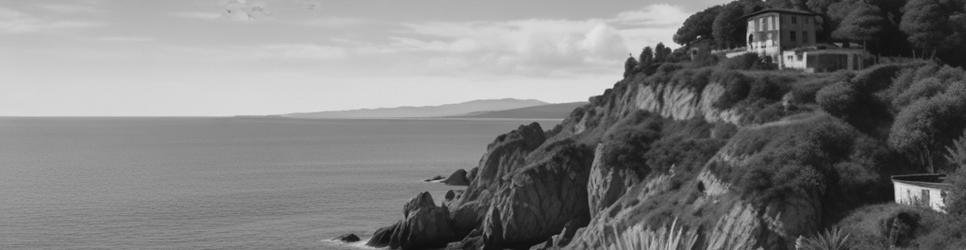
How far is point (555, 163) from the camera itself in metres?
82.6

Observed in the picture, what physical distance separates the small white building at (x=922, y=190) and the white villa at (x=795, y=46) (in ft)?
93.4

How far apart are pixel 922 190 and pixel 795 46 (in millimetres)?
41015

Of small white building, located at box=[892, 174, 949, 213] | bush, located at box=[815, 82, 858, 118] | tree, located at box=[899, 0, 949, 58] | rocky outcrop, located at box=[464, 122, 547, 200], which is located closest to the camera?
small white building, located at box=[892, 174, 949, 213]

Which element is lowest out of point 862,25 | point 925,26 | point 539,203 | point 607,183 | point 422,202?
point 539,203

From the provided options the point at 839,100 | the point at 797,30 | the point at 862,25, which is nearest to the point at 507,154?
the point at 797,30

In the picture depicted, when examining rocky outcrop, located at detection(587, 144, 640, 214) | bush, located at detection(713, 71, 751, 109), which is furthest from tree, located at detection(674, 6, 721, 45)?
rocky outcrop, located at detection(587, 144, 640, 214)

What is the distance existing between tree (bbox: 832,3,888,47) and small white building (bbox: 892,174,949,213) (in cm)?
3872

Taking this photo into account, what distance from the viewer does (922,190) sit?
5656cm

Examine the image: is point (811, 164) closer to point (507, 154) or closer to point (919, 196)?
point (919, 196)

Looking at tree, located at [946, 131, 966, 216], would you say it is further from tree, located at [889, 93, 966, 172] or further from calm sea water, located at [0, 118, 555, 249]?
calm sea water, located at [0, 118, 555, 249]

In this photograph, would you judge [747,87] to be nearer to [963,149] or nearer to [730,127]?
[730,127]

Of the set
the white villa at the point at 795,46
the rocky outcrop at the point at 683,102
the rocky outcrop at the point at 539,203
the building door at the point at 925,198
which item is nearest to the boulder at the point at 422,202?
the rocky outcrop at the point at 539,203

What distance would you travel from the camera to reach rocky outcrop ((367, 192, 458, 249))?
80600 mm

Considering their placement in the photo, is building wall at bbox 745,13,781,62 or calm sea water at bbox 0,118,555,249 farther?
building wall at bbox 745,13,781,62
